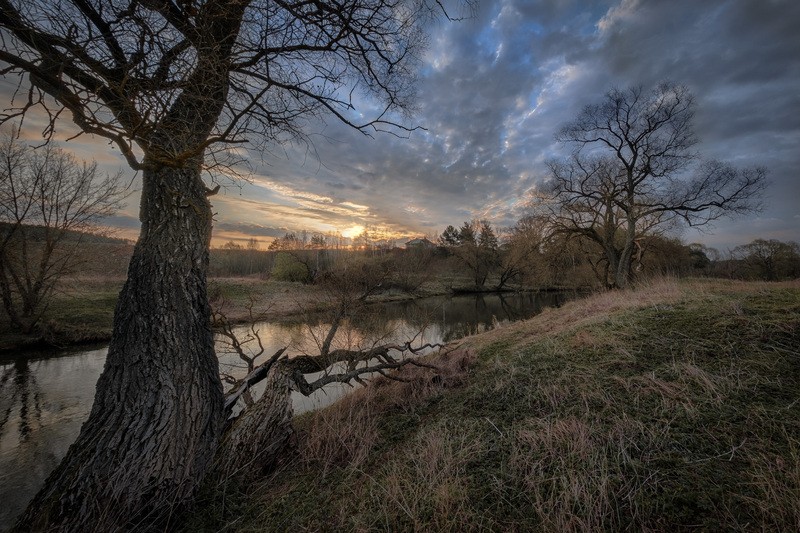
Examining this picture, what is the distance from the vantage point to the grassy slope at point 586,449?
69.7 inches

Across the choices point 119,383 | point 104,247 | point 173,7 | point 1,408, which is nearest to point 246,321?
point 104,247

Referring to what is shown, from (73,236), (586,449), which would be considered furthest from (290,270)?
(586,449)

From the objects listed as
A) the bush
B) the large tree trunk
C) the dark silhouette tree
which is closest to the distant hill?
the large tree trunk

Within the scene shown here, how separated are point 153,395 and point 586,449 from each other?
366 centimetres

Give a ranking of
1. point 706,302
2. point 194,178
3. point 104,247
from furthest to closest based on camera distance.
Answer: point 104,247 → point 706,302 → point 194,178

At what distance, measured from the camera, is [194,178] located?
10.4 ft

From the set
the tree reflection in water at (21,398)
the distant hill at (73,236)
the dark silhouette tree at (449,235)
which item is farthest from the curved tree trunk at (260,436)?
the dark silhouette tree at (449,235)

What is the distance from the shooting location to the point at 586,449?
2.26 meters

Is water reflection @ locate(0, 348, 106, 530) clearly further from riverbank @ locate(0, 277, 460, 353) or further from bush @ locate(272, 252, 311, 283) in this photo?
bush @ locate(272, 252, 311, 283)

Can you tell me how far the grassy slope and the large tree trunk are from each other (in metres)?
0.48

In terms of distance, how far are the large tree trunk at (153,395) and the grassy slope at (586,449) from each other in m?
0.48

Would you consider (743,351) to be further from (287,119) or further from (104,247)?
(104,247)

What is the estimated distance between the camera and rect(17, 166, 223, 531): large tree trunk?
93.0 inches

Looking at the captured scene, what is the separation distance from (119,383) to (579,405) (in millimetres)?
4307
